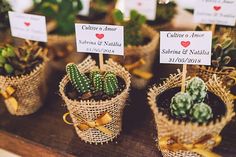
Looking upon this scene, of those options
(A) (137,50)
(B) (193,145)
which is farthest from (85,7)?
(B) (193,145)

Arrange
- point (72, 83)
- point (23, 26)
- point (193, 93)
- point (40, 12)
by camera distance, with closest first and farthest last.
Result: point (193, 93) → point (72, 83) → point (23, 26) → point (40, 12)

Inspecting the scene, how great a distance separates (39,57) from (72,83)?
305 millimetres

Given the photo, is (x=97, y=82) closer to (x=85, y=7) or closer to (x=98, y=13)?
(x=85, y=7)

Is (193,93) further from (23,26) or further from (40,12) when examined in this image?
(40,12)

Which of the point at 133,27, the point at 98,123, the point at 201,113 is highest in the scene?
the point at 133,27

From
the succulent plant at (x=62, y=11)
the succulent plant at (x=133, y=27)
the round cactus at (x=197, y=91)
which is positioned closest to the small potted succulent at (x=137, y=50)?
the succulent plant at (x=133, y=27)

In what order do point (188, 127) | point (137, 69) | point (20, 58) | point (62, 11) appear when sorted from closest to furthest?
1. point (188, 127)
2. point (20, 58)
3. point (137, 69)
4. point (62, 11)

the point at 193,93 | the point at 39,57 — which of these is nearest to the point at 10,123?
the point at 39,57

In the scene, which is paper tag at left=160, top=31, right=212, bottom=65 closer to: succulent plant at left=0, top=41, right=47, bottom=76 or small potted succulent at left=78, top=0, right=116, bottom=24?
succulent plant at left=0, top=41, right=47, bottom=76

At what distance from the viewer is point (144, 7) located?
1.59 m

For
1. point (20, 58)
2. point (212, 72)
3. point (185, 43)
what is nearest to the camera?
point (185, 43)

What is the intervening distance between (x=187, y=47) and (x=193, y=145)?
32cm

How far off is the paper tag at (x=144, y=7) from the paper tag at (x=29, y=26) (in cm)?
43

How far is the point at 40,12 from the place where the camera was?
5.89 ft
